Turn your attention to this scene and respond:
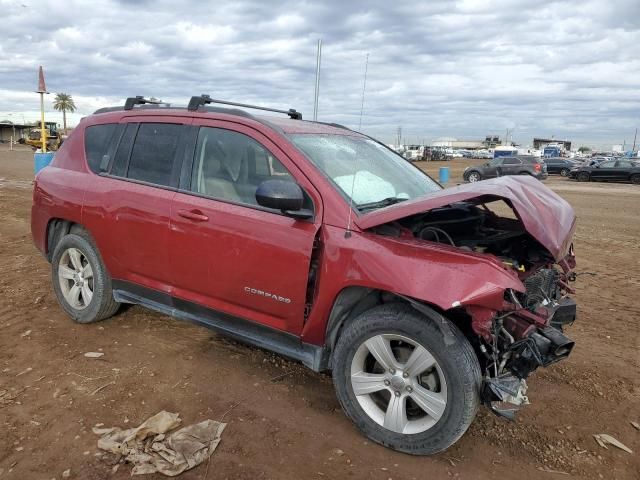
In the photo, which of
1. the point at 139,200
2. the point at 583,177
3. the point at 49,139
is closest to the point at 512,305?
the point at 139,200

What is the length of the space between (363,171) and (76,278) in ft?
8.97

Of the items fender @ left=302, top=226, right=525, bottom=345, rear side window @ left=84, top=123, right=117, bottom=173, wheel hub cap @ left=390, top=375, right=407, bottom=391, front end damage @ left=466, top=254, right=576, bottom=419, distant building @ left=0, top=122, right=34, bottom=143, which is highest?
rear side window @ left=84, top=123, right=117, bottom=173

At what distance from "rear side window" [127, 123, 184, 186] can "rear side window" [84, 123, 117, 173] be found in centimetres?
40

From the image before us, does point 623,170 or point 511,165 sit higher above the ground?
point 623,170

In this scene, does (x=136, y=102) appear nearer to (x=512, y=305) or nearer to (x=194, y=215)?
(x=194, y=215)

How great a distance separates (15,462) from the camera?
109 inches

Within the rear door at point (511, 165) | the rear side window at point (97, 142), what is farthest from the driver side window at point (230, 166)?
the rear door at point (511, 165)

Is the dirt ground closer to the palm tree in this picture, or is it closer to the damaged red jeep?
the damaged red jeep

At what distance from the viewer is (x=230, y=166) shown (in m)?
3.71

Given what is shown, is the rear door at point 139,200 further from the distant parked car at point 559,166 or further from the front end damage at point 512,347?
the distant parked car at point 559,166

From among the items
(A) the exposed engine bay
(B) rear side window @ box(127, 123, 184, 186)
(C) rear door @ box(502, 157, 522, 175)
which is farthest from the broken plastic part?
(C) rear door @ box(502, 157, 522, 175)

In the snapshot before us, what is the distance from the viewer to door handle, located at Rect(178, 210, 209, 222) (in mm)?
3586

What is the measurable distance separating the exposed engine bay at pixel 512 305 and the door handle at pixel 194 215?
125 cm

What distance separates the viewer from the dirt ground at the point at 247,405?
285cm
